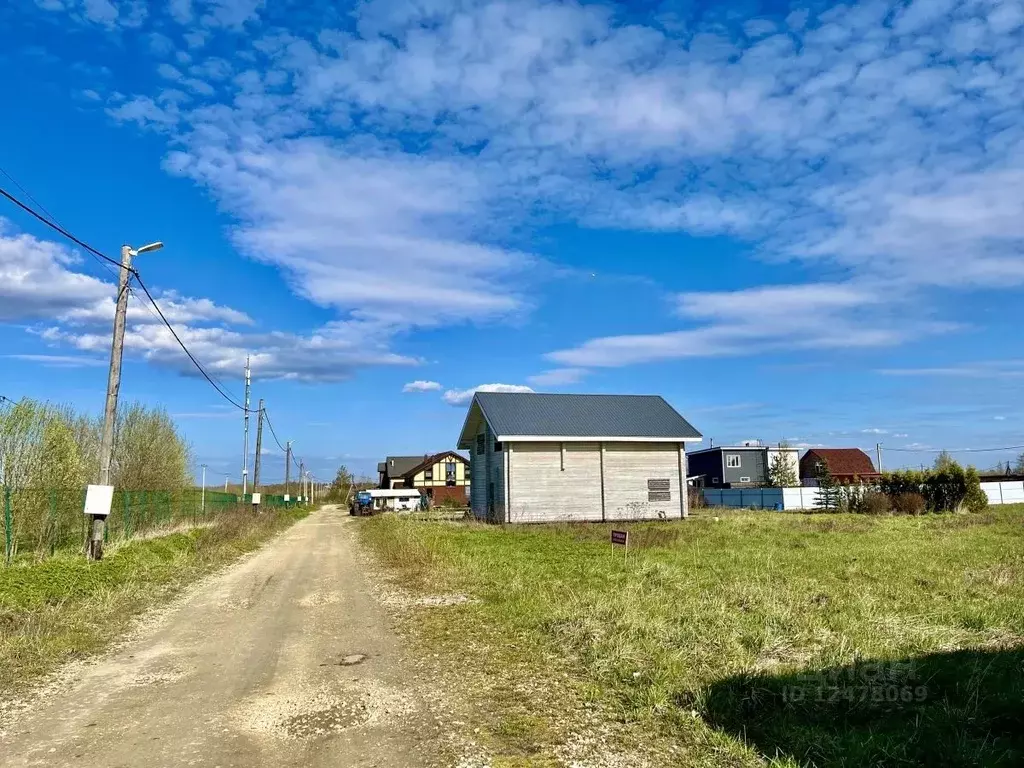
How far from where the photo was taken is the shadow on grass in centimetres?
476

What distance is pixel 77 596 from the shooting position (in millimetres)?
11297

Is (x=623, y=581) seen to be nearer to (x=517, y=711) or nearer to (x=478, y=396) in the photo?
(x=517, y=711)

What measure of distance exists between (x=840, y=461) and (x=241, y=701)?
278ft

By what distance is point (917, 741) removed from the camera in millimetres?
4922

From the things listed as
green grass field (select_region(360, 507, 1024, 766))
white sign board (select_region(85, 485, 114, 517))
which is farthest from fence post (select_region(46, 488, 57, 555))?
green grass field (select_region(360, 507, 1024, 766))

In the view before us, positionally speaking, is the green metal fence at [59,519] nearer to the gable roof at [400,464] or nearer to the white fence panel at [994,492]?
the white fence panel at [994,492]

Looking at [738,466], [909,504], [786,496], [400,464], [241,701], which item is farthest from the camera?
[400,464]

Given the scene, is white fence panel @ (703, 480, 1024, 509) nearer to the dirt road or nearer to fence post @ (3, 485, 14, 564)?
the dirt road

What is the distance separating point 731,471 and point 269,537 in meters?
56.6

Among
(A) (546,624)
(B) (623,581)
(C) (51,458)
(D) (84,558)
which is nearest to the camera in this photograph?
(A) (546,624)

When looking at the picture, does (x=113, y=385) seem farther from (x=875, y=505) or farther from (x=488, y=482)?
(x=875, y=505)

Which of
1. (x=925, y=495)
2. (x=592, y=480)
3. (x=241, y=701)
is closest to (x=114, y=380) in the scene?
(x=241, y=701)

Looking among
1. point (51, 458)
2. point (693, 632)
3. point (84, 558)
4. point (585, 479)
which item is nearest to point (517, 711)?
point (693, 632)

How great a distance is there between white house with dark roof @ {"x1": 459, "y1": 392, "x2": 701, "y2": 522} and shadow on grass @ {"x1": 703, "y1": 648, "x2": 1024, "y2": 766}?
2533cm
